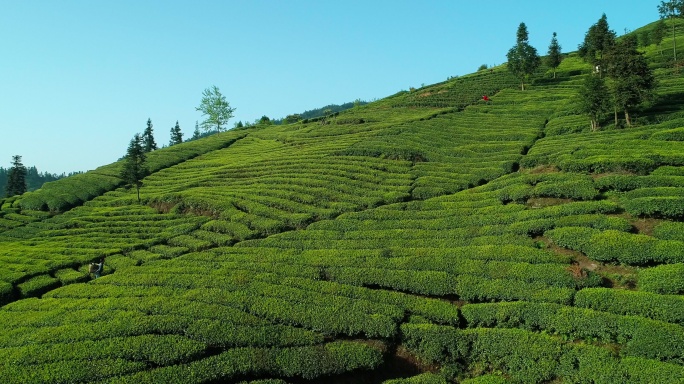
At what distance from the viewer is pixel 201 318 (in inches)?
734

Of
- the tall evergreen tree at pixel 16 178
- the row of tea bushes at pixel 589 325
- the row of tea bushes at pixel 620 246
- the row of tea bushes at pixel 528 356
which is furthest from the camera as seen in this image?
the tall evergreen tree at pixel 16 178

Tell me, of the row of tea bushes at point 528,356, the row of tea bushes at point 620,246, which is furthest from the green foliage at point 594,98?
the row of tea bushes at point 528,356

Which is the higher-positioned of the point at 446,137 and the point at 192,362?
the point at 446,137

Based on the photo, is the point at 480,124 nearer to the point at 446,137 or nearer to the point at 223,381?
the point at 446,137

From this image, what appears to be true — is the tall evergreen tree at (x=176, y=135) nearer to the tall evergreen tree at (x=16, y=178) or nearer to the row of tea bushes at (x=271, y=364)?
the tall evergreen tree at (x=16, y=178)

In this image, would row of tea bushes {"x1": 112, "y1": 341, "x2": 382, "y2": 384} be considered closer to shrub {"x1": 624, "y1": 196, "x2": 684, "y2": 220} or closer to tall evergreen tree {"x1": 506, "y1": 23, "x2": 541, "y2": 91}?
shrub {"x1": 624, "y1": 196, "x2": 684, "y2": 220}

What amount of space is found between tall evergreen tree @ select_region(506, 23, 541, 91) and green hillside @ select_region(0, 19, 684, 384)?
34496mm

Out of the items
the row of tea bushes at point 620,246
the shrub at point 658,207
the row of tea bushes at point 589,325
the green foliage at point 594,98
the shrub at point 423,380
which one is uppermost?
the green foliage at point 594,98

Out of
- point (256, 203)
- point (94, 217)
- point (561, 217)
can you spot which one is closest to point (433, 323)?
point (561, 217)

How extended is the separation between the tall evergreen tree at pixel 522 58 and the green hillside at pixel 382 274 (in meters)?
34.5

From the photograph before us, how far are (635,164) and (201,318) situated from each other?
26.0 metres

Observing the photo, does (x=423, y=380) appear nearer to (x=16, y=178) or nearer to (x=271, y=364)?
(x=271, y=364)

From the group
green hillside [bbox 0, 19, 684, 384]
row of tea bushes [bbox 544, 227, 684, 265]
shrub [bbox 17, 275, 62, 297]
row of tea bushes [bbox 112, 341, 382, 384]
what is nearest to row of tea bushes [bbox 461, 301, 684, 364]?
green hillside [bbox 0, 19, 684, 384]

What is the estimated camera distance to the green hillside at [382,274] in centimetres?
1619
